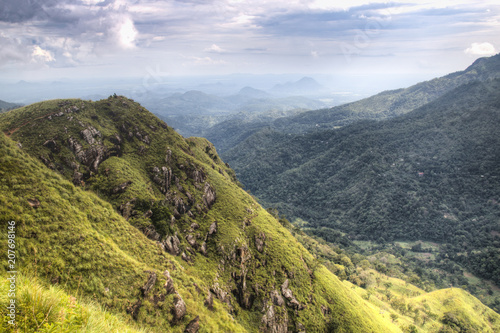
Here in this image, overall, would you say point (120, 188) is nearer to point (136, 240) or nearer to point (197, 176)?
point (136, 240)

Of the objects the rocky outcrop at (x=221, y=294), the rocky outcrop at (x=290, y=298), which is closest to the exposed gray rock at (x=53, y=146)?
the rocky outcrop at (x=221, y=294)

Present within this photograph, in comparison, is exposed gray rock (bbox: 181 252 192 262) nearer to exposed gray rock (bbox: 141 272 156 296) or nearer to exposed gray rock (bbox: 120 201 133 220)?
exposed gray rock (bbox: 120 201 133 220)

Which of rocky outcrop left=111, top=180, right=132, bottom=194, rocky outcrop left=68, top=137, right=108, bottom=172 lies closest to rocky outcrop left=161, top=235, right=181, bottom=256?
rocky outcrop left=111, top=180, right=132, bottom=194

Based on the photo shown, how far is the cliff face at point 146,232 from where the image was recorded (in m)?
21.3

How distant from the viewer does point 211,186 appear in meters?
57.7

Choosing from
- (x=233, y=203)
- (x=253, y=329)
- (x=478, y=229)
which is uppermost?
(x=233, y=203)

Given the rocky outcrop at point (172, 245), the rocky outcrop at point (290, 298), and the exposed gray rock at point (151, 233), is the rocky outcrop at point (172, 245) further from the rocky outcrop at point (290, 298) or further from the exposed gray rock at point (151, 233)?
the rocky outcrop at point (290, 298)

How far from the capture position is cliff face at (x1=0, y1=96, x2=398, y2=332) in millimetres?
21344

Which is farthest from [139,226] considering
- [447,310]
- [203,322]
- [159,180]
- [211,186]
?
[447,310]

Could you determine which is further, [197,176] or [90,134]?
[197,176]

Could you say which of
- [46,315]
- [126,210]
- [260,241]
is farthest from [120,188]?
[46,315]

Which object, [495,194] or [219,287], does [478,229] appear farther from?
[219,287]

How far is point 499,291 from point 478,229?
55.7 m

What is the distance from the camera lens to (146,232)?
36344 mm
